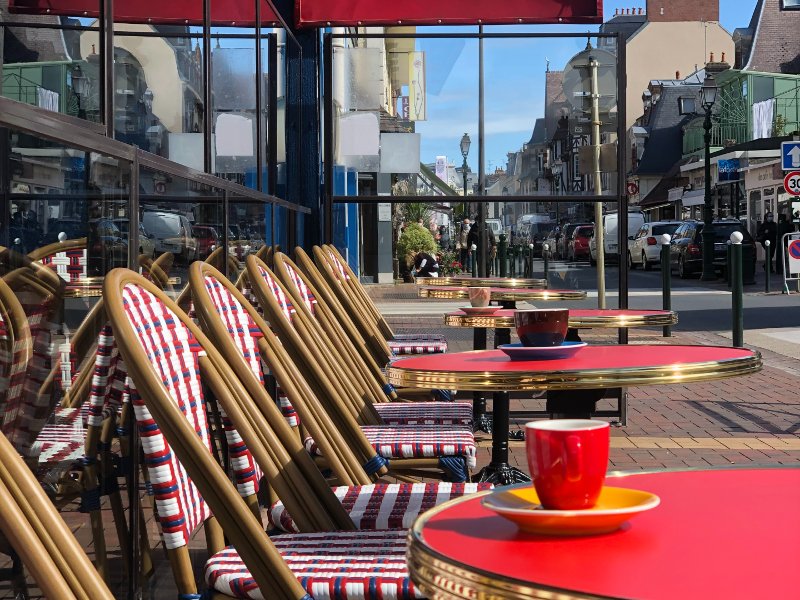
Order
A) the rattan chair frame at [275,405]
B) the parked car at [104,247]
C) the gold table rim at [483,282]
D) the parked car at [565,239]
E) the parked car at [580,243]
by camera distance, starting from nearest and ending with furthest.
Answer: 1. the rattan chair frame at [275,405]
2. the parked car at [104,247]
3. the parked car at [580,243]
4. the gold table rim at [483,282]
5. the parked car at [565,239]

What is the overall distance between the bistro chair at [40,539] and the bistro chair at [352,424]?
2.03m

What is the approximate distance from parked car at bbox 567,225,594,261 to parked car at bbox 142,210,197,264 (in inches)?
145

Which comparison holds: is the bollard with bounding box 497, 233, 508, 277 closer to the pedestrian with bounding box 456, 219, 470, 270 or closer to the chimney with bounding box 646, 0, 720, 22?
the pedestrian with bounding box 456, 219, 470, 270

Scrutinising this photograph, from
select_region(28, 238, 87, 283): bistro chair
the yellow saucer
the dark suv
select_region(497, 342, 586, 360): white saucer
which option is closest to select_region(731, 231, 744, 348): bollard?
select_region(497, 342, 586, 360): white saucer

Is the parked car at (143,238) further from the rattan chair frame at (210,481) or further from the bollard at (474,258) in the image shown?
the bollard at (474,258)

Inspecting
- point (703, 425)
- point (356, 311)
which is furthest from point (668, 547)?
point (703, 425)

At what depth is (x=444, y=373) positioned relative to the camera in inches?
126

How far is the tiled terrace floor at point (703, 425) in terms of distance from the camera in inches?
258

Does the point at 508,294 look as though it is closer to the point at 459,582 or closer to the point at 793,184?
the point at 459,582

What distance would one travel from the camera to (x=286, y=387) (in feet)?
10.5

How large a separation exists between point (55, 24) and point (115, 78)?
528 millimetres

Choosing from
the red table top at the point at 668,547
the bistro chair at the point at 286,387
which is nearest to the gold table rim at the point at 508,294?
the bistro chair at the point at 286,387

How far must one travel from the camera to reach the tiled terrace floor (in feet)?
21.5

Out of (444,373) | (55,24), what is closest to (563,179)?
(444,373)
